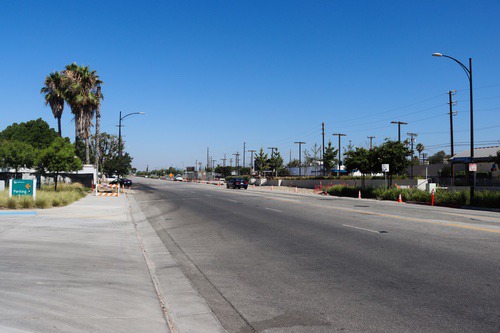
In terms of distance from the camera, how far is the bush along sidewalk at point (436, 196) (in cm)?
2606

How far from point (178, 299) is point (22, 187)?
661 inches

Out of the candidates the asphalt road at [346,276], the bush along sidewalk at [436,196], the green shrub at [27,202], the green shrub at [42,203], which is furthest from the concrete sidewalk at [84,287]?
the bush along sidewalk at [436,196]

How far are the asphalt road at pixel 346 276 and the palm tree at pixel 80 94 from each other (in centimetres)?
3614

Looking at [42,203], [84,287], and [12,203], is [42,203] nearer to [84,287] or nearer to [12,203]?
[12,203]

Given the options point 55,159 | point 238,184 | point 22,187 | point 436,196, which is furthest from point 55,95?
point 436,196

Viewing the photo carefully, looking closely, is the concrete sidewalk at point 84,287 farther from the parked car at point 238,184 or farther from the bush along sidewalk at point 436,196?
the parked car at point 238,184

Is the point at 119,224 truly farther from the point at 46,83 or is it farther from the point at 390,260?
the point at 46,83

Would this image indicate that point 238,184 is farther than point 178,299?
Yes

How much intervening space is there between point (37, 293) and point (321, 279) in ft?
14.4

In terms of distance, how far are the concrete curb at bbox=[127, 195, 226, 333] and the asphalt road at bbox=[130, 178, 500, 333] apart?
17 centimetres

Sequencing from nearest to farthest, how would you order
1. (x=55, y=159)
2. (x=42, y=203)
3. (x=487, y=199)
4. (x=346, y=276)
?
1. (x=346, y=276)
2. (x=42, y=203)
3. (x=487, y=199)
4. (x=55, y=159)

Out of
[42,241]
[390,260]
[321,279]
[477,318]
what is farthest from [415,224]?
[42,241]

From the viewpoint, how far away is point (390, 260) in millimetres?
8656

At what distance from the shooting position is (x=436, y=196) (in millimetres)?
29594
